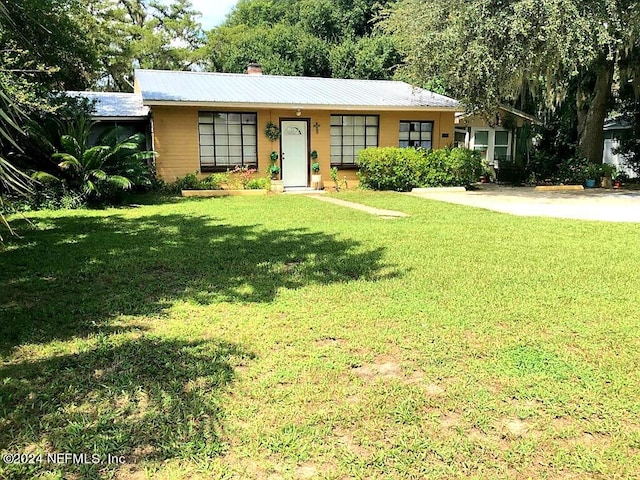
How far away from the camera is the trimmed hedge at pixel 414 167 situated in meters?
15.2

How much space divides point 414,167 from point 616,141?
40.5 ft

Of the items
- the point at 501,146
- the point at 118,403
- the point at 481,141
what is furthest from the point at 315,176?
the point at 118,403

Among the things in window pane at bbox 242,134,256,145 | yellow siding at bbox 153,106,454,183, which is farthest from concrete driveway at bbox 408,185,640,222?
window pane at bbox 242,134,256,145

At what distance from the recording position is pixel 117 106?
1639 cm

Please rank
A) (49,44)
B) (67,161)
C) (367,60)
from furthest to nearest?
(367,60) < (49,44) < (67,161)

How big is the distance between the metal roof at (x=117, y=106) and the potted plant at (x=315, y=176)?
16.9 feet

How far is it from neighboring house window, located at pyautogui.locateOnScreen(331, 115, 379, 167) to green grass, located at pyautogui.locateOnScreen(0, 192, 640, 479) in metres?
10.3

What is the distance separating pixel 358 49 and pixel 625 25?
1887cm

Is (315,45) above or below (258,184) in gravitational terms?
above

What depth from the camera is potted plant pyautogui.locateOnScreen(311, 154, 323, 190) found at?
16031 mm

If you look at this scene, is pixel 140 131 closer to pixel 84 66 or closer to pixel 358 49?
pixel 84 66

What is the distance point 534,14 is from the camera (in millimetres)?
12531

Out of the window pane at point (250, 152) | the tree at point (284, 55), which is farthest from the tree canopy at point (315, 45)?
the window pane at point (250, 152)

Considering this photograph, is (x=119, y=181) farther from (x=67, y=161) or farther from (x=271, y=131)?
(x=271, y=131)
